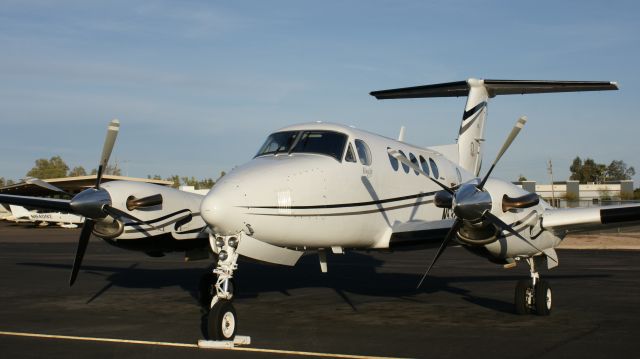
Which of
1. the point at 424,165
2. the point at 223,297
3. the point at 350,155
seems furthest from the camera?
the point at 424,165

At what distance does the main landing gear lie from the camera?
41.3 ft

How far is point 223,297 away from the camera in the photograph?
32.3ft

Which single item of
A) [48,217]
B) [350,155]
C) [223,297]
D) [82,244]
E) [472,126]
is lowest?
[48,217]

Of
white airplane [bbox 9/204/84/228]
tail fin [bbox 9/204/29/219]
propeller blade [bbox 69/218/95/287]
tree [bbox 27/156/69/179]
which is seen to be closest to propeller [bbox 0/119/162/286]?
propeller blade [bbox 69/218/95/287]

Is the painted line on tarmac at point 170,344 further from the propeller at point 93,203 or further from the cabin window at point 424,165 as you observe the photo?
the cabin window at point 424,165

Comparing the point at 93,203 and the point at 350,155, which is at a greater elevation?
the point at 350,155

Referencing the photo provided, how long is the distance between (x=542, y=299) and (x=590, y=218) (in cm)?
173

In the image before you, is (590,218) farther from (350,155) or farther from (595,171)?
(595,171)

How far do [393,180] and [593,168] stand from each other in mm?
153342

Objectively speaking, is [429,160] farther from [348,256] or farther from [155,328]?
[348,256]

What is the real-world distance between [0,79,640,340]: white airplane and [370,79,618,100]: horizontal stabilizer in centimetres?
465

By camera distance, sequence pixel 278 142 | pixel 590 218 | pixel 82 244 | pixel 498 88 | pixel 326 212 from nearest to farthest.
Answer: pixel 326 212 < pixel 278 142 < pixel 590 218 < pixel 82 244 < pixel 498 88

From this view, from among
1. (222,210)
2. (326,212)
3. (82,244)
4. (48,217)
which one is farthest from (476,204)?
(48,217)

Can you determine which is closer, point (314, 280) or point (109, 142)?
point (109, 142)
